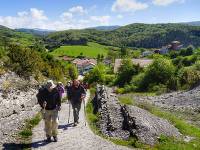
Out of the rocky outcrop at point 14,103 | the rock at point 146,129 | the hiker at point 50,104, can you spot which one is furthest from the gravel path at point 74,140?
the rock at point 146,129

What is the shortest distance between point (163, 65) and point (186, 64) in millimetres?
22784

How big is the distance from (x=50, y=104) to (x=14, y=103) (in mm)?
16428

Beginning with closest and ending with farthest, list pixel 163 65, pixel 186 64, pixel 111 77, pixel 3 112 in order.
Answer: pixel 3 112, pixel 163 65, pixel 186 64, pixel 111 77

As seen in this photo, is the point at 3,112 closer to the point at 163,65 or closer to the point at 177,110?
the point at 177,110

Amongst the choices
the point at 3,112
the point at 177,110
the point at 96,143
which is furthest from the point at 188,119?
the point at 96,143

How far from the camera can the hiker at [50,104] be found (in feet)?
58.6

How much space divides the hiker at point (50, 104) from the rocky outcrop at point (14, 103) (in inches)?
67.8

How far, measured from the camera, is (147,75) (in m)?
82.8

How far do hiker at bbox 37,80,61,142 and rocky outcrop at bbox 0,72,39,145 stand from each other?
1.72 m

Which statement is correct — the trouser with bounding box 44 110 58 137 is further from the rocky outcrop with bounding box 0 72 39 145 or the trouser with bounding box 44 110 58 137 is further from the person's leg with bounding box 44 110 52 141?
the rocky outcrop with bounding box 0 72 39 145

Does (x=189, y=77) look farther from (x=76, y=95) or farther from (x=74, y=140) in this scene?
(x=74, y=140)

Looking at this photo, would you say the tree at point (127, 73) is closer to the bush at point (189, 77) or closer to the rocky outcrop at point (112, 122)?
the bush at point (189, 77)

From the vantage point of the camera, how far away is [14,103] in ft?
110

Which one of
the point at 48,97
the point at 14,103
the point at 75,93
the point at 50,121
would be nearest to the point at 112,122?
the point at 75,93
